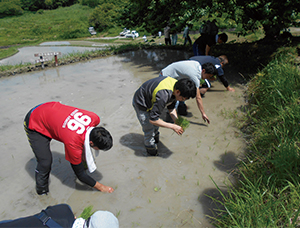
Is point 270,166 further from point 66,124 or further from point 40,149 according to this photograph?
point 40,149

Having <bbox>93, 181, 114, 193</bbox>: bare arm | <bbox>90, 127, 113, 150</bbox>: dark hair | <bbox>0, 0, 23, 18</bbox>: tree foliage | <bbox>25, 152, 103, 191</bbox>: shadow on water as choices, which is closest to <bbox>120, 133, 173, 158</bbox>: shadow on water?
<bbox>25, 152, 103, 191</bbox>: shadow on water

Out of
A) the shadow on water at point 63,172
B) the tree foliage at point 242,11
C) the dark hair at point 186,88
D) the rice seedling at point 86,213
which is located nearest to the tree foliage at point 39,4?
the tree foliage at point 242,11

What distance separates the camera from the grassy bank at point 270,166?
2.07 metres

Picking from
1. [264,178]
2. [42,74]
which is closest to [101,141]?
[264,178]

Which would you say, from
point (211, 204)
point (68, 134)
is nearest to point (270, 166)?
point (211, 204)

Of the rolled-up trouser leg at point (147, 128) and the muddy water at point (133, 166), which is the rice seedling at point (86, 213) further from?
the rolled-up trouser leg at point (147, 128)

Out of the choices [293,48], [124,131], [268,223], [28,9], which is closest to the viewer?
[268,223]

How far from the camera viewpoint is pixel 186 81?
8.77ft

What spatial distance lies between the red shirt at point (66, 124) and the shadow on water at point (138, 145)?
57.7 inches

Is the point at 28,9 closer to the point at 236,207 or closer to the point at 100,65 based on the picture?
the point at 100,65

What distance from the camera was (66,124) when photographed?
7.70 ft

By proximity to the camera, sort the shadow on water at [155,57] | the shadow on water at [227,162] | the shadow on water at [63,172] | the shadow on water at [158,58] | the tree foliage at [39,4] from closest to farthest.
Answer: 1. the shadow on water at [63,172]
2. the shadow on water at [227,162]
3. the shadow on water at [158,58]
4. the shadow on water at [155,57]
5. the tree foliage at [39,4]

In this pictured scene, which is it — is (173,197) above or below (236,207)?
below

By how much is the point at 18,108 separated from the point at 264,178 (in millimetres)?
5541
